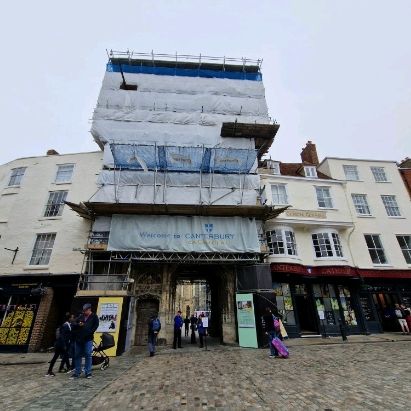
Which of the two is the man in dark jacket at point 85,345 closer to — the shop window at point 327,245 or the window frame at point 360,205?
the shop window at point 327,245

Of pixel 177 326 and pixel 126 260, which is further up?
pixel 126 260

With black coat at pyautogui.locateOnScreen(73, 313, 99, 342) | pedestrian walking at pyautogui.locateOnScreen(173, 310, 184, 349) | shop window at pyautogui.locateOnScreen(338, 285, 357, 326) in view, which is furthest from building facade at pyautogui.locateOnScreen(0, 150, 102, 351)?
shop window at pyautogui.locateOnScreen(338, 285, 357, 326)

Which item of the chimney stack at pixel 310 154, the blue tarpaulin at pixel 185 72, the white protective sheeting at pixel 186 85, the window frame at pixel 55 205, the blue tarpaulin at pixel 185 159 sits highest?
the blue tarpaulin at pixel 185 72

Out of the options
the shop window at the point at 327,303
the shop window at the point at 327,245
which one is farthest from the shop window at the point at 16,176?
the shop window at the point at 327,303

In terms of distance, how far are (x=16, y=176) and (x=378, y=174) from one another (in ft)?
95.3

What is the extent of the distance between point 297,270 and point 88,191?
15.2 meters

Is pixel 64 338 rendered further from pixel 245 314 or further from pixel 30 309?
pixel 245 314

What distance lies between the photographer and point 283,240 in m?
17.4

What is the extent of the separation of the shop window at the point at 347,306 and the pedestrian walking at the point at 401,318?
2.52 m

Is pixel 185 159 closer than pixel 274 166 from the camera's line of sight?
Yes

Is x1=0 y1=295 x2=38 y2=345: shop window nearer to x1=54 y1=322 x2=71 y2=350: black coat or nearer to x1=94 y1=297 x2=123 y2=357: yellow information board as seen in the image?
x1=94 y1=297 x2=123 y2=357: yellow information board

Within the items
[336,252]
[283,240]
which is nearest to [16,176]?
[283,240]

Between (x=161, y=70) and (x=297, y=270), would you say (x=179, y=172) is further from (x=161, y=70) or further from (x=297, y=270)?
(x=161, y=70)

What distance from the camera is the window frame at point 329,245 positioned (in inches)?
695
